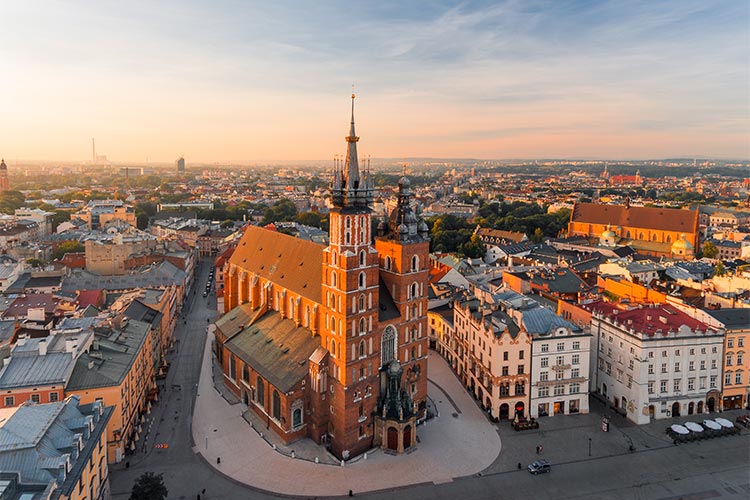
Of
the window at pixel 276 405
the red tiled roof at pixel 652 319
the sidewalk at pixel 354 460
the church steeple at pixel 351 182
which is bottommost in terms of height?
the sidewalk at pixel 354 460

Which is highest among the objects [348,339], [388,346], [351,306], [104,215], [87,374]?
[351,306]

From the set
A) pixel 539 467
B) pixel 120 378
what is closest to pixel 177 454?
pixel 120 378

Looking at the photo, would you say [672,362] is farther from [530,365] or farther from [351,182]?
[351,182]

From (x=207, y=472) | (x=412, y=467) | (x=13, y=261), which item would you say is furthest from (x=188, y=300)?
(x=412, y=467)

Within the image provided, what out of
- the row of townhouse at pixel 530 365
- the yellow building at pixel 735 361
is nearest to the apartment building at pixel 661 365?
the yellow building at pixel 735 361

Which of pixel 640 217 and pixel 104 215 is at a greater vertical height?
pixel 640 217

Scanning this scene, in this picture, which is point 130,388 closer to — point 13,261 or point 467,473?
point 467,473

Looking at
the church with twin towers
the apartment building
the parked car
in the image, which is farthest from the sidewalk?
the apartment building

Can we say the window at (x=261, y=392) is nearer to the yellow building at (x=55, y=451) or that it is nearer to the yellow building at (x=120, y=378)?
the yellow building at (x=120, y=378)
